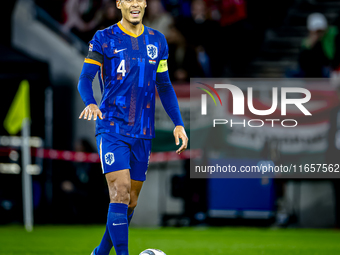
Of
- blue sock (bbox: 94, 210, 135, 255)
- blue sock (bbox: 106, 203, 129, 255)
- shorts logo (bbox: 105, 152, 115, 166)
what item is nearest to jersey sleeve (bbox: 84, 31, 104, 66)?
shorts logo (bbox: 105, 152, 115, 166)

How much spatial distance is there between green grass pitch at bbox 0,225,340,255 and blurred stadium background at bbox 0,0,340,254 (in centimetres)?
61

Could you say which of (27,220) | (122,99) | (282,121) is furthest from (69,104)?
(122,99)

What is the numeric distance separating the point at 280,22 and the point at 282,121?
5367mm

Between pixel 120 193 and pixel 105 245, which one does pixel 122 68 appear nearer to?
pixel 120 193

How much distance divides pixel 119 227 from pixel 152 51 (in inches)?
57.8

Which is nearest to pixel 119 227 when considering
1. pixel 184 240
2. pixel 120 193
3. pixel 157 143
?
pixel 120 193

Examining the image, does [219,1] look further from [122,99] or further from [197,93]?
[122,99]

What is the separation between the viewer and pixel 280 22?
1519 cm

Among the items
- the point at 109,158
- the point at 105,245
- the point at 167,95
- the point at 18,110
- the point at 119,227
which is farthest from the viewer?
the point at 18,110

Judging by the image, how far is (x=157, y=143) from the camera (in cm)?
1113

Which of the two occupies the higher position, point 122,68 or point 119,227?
point 122,68

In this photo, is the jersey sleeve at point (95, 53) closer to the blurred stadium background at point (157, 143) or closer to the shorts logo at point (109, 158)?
the shorts logo at point (109, 158)

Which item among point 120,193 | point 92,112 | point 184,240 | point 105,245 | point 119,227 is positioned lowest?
point 184,240

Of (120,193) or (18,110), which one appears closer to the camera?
(120,193)
